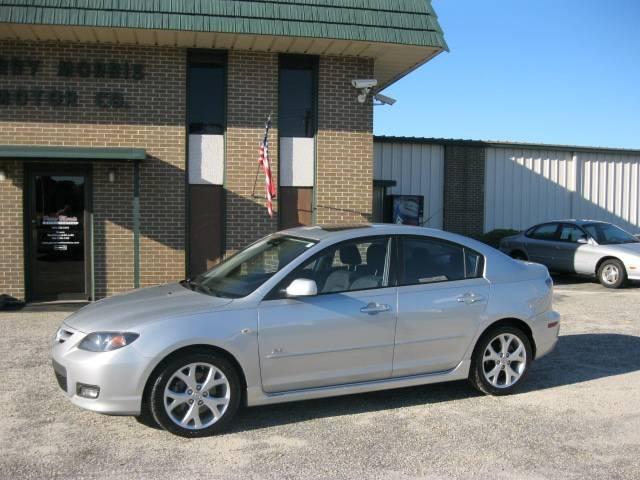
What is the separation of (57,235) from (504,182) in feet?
47.0

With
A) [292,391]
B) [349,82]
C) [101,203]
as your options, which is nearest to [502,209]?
[349,82]

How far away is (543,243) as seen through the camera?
15.6m

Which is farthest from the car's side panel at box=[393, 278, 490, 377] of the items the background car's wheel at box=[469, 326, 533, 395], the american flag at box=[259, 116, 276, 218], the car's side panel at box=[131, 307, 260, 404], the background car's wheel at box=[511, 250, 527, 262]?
the background car's wheel at box=[511, 250, 527, 262]

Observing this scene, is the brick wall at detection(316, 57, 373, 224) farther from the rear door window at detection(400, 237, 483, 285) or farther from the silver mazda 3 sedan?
the rear door window at detection(400, 237, 483, 285)

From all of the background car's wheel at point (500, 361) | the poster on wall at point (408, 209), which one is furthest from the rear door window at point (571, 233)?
the background car's wheel at point (500, 361)

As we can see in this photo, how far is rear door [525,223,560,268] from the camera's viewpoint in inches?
606

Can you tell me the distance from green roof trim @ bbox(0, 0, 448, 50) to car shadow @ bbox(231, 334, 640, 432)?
5343 mm

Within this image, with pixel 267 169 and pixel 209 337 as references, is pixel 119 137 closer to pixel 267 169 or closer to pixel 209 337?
pixel 267 169

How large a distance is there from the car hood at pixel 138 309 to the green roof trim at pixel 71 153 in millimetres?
4782

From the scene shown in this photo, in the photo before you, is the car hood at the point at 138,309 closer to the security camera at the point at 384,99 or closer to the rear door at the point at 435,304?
the rear door at the point at 435,304

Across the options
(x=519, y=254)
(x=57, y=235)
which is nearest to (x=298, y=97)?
(x=57, y=235)

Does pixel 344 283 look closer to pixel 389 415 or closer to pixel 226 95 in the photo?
pixel 389 415

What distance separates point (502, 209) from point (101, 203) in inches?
542

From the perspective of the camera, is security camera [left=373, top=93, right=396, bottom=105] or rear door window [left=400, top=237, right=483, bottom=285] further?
security camera [left=373, top=93, right=396, bottom=105]
